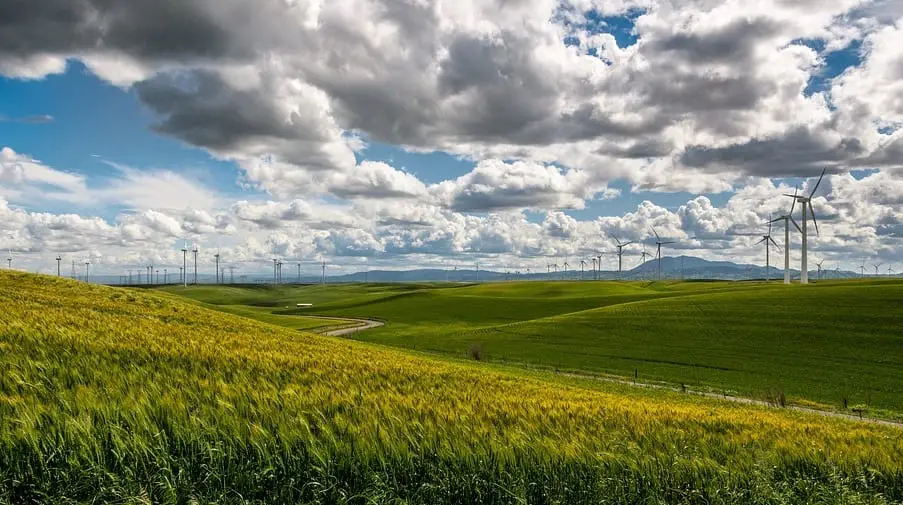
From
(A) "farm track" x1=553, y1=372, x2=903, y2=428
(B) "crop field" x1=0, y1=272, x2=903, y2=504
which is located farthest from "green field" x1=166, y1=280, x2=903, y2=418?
(B) "crop field" x1=0, y1=272, x2=903, y2=504

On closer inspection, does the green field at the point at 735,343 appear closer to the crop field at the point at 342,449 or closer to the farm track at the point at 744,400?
the farm track at the point at 744,400

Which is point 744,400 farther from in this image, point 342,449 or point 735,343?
point 342,449

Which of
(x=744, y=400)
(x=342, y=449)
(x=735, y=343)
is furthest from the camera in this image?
(x=735, y=343)

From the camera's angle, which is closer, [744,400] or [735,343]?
[744,400]

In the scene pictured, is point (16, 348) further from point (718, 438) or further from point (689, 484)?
point (718, 438)

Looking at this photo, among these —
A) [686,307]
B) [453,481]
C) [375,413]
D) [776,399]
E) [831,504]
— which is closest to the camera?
[453,481]

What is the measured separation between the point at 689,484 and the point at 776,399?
35078 millimetres

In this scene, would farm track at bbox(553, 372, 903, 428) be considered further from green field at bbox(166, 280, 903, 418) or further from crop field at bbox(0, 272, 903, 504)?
crop field at bbox(0, 272, 903, 504)

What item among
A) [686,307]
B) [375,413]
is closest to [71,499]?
[375,413]

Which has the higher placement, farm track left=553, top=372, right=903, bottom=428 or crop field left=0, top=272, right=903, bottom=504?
crop field left=0, top=272, right=903, bottom=504

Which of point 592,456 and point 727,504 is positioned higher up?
point 592,456

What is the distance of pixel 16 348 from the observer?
30.9 ft

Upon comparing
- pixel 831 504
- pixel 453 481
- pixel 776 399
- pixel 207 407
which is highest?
pixel 207 407

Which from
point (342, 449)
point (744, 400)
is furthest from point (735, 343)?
point (342, 449)
